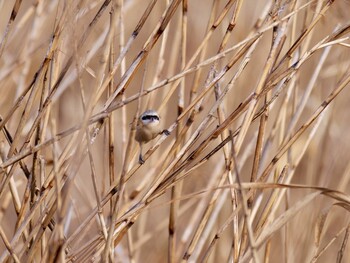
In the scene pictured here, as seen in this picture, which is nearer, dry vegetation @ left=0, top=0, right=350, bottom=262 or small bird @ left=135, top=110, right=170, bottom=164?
dry vegetation @ left=0, top=0, right=350, bottom=262

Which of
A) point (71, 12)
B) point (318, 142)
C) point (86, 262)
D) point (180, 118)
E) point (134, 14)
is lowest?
point (86, 262)

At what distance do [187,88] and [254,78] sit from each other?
30.5 inches

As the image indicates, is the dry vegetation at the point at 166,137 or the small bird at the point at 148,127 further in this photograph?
the small bird at the point at 148,127

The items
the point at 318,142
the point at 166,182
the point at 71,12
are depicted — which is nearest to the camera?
the point at 71,12

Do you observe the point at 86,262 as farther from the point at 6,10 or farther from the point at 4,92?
the point at 6,10

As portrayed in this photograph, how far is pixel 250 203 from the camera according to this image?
3.98 feet

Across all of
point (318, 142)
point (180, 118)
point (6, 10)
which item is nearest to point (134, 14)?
point (6, 10)

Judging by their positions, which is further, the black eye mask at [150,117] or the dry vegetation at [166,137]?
the black eye mask at [150,117]

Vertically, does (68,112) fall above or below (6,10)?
below

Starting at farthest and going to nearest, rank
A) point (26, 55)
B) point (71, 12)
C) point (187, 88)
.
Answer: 1. point (187, 88)
2. point (26, 55)
3. point (71, 12)

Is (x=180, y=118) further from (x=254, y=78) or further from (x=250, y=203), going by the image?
(x=254, y=78)

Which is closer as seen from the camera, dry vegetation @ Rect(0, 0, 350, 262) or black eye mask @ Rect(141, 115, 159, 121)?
dry vegetation @ Rect(0, 0, 350, 262)

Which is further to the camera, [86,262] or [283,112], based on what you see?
[283,112]

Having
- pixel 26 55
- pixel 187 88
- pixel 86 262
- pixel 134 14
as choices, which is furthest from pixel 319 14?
pixel 187 88
